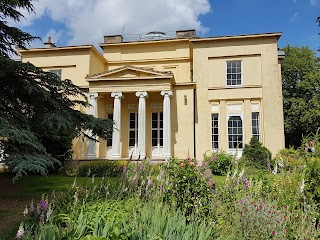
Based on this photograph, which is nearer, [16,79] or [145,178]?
[145,178]

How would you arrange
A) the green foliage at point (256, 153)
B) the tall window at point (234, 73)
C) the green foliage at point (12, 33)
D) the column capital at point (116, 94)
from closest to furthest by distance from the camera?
the green foliage at point (12, 33) < the green foliage at point (256, 153) < the column capital at point (116, 94) < the tall window at point (234, 73)

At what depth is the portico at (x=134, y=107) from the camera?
62.6 feet

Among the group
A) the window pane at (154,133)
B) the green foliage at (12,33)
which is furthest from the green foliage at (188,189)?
the window pane at (154,133)

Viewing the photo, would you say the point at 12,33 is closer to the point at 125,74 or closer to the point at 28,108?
the point at 28,108

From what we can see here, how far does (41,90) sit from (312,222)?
6.84 meters

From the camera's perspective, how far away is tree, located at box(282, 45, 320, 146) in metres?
31.1

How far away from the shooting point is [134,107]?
2161cm

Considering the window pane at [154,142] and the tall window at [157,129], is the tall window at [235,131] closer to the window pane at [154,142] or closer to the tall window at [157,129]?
the tall window at [157,129]

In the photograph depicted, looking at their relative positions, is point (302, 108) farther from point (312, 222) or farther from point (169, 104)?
point (312, 222)

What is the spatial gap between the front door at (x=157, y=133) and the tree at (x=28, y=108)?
12.0 meters

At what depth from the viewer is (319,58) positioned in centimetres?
3522

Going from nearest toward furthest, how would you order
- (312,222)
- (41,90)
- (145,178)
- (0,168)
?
(312,222) → (145,178) → (41,90) → (0,168)

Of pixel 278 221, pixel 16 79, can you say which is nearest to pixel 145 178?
pixel 278 221

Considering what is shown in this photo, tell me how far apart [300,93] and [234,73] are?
1766cm
